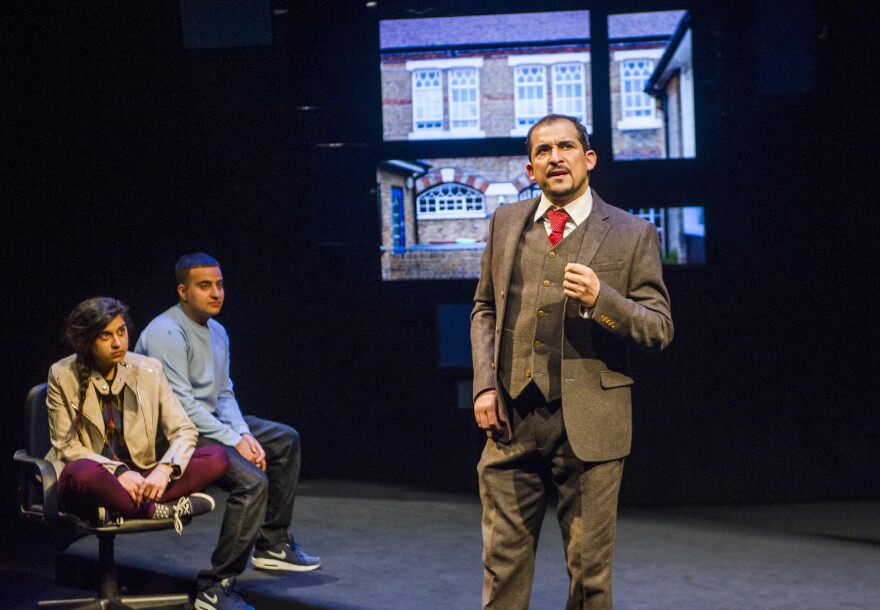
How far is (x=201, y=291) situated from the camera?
3986 mm

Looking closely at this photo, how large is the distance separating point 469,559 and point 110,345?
5.65 ft

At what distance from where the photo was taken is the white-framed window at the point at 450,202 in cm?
526

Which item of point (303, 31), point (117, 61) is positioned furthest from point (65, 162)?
point (303, 31)

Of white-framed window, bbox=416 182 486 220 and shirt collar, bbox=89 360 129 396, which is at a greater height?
white-framed window, bbox=416 182 486 220

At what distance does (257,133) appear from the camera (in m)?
5.48

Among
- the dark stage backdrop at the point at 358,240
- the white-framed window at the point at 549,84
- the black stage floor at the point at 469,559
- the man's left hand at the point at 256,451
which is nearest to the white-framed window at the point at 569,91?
the white-framed window at the point at 549,84

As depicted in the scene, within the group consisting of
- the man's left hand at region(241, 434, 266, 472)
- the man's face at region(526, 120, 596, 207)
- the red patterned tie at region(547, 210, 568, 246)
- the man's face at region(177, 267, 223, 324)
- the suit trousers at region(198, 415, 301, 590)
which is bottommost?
the suit trousers at region(198, 415, 301, 590)

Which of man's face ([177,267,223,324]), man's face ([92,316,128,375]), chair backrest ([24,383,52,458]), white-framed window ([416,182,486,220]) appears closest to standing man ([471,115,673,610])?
man's face ([92,316,128,375])

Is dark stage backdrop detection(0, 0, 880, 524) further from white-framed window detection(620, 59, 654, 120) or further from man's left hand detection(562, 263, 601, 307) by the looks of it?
man's left hand detection(562, 263, 601, 307)

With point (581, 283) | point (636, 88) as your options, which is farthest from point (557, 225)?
point (636, 88)

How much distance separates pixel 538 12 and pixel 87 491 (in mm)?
3419

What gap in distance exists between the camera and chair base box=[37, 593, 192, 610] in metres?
3.55

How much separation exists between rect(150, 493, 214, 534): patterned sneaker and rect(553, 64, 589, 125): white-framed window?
9.29 ft

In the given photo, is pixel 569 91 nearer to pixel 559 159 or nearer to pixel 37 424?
pixel 559 159
